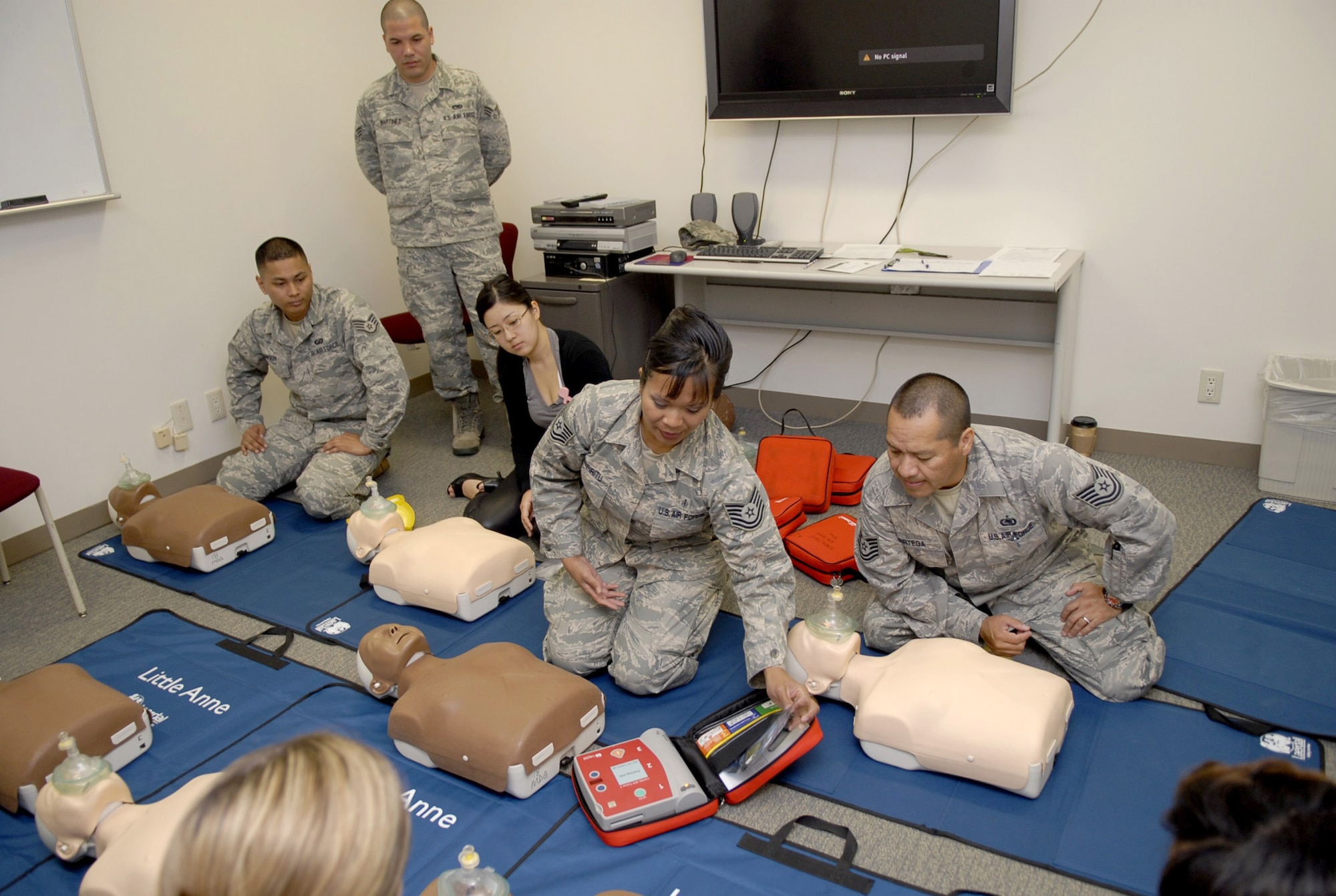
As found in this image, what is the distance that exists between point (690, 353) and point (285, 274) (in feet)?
6.67

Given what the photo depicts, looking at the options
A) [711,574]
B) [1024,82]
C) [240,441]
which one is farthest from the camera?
[240,441]

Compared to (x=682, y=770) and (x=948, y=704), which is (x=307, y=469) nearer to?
(x=682, y=770)

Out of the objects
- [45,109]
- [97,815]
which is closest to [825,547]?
[97,815]

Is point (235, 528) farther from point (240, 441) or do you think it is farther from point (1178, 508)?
point (1178, 508)

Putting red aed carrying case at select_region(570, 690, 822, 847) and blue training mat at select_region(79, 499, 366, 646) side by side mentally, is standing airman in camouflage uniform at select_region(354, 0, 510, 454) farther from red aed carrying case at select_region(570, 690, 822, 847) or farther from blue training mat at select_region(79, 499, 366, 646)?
red aed carrying case at select_region(570, 690, 822, 847)

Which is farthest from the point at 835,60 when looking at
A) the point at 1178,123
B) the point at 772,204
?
the point at 1178,123

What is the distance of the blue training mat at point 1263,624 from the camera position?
2.18 meters

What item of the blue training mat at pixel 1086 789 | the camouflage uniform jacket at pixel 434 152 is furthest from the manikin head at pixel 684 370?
the camouflage uniform jacket at pixel 434 152

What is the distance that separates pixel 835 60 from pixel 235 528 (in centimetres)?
283

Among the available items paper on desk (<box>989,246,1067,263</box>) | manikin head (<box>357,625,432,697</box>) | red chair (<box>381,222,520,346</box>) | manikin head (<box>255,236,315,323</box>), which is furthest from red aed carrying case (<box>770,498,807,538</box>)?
manikin head (<box>255,236,315,323</box>)

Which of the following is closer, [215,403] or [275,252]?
[275,252]

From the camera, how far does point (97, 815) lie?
1887mm

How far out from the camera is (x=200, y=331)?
382 cm

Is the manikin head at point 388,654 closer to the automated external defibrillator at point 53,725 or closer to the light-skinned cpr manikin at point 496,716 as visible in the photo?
the light-skinned cpr manikin at point 496,716
